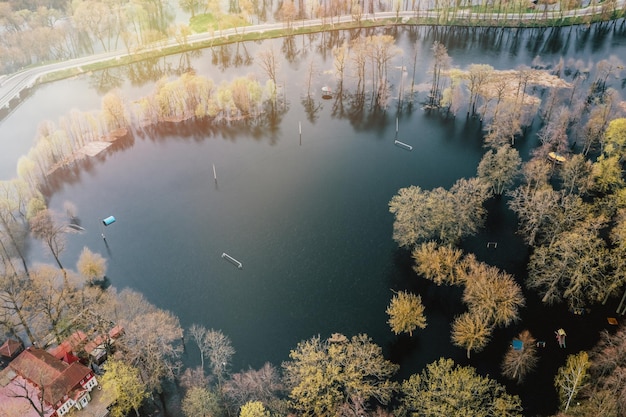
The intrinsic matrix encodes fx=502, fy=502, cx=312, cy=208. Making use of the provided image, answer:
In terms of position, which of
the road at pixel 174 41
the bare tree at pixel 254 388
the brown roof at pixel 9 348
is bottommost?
the bare tree at pixel 254 388

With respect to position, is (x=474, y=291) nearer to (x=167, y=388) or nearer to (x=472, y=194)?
(x=472, y=194)

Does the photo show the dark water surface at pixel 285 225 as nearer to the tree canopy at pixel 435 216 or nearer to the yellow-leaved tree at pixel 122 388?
the tree canopy at pixel 435 216

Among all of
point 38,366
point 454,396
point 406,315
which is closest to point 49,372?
point 38,366

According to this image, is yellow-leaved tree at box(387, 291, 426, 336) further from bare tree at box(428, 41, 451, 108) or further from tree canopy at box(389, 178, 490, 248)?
bare tree at box(428, 41, 451, 108)

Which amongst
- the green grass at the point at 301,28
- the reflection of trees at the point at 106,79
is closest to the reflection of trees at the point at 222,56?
the green grass at the point at 301,28

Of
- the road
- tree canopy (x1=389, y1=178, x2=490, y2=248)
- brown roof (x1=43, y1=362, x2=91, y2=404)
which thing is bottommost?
brown roof (x1=43, y1=362, x2=91, y2=404)

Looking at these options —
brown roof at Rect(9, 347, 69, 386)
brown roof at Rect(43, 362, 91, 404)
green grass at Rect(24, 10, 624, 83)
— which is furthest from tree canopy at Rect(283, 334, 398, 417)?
green grass at Rect(24, 10, 624, 83)
